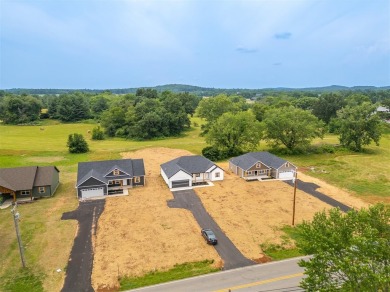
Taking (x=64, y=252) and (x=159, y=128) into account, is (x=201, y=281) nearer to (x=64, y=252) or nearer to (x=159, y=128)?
(x=64, y=252)

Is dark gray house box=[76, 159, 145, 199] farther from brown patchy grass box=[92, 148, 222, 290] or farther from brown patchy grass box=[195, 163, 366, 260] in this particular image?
brown patchy grass box=[195, 163, 366, 260]

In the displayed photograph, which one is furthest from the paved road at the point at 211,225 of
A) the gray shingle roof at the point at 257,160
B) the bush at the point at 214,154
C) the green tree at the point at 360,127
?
the green tree at the point at 360,127

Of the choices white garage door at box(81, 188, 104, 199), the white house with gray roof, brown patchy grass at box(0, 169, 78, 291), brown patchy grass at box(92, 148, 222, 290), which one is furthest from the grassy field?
the white house with gray roof

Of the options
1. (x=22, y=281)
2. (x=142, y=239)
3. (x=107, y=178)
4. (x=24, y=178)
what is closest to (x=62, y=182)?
(x=24, y=178)

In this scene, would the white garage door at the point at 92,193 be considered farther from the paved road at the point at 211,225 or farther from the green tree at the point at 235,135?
the green tree at the point at 235,135

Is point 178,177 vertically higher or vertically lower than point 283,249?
higher

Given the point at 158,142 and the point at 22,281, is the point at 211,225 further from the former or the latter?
the point at 158,142
